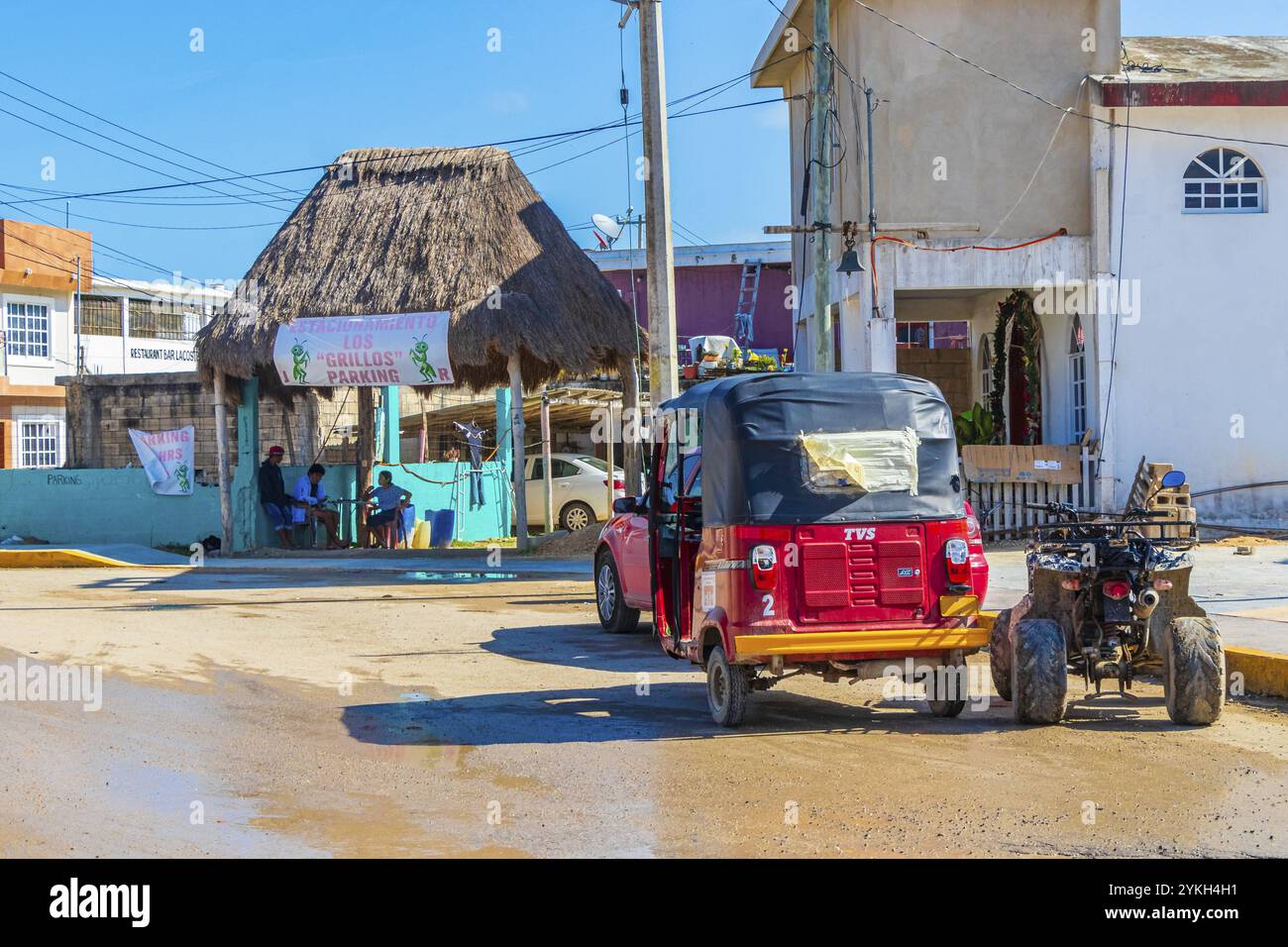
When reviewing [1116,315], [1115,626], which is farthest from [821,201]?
[1115,626]

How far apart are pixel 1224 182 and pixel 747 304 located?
1985 cm

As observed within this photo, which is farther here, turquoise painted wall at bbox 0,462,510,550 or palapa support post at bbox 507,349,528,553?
turquoise painted wall at bbox 0,462,510,550

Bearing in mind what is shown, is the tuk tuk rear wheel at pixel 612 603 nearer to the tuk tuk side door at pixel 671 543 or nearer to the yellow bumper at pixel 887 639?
the tuk tuk side door at pixel 671 543

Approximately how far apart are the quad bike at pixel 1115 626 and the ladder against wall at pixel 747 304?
30237 millimetres

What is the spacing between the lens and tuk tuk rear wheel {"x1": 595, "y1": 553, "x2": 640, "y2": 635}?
43.4 ft

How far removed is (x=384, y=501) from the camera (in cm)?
2412

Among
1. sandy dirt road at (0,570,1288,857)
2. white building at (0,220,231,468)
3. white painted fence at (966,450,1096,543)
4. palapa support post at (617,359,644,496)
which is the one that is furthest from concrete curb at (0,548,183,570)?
white building at (0,220,231,468)

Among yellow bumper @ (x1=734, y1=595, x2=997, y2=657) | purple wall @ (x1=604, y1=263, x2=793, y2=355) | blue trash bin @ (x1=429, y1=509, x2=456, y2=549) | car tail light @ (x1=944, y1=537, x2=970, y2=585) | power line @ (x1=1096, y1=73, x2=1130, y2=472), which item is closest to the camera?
yellow bumper @ (x1=734, y1=595, x2=997, y2=657)

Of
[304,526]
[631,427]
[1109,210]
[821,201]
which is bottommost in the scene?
[304,526]

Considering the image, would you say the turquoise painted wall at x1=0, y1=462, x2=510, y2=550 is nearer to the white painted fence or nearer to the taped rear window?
the white painted fence

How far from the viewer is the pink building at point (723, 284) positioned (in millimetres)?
39875

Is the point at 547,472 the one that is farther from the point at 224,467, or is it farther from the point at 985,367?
the point at 985,367

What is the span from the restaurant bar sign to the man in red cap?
7.39 ft

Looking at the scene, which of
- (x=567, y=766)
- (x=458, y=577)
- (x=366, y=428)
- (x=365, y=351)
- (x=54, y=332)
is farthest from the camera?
(x=54, y=332)
